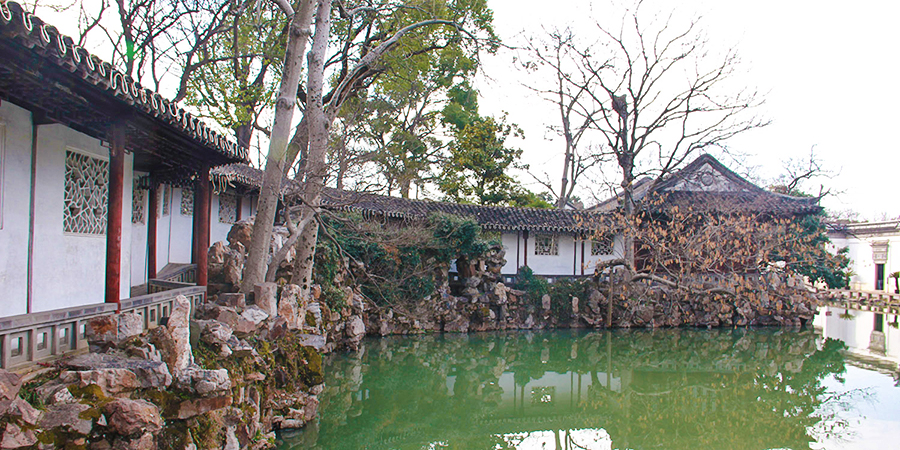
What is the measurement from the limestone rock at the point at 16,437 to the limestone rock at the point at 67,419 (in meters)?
0.10

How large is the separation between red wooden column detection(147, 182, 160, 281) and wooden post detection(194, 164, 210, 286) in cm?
99

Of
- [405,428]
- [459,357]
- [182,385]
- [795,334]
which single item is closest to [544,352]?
[459,357]

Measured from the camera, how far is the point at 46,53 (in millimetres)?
2893

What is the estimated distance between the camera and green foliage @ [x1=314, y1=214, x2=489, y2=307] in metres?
11.6

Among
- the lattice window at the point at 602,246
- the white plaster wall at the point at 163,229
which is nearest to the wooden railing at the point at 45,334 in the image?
the white plaster wall at the point at 163,229

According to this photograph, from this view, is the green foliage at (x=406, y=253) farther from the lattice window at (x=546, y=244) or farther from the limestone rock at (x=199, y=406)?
the limestone rock at (x=199, y=406)

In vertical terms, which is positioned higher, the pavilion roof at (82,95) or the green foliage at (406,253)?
the pavilion roof at (82,95)

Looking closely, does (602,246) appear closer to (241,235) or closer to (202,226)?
(241,235)

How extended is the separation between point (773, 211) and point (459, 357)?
12.0 meters

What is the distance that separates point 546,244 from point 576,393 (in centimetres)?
729

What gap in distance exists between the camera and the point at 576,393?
366 inches

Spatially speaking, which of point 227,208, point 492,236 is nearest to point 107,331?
point 227,208

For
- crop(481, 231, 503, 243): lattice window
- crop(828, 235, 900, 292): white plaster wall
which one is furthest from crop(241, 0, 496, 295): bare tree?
crop(828, 235, 900, 292): white plaster wall

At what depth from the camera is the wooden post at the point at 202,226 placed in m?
6.01
